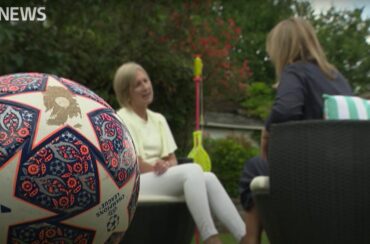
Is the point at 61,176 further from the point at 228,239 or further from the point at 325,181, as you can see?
the point at 228,239

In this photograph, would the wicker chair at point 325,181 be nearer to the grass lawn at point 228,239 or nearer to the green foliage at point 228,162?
the grass lawn at point 228,239

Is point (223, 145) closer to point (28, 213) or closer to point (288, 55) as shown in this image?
point (288, 55)

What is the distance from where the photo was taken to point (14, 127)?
2066mm

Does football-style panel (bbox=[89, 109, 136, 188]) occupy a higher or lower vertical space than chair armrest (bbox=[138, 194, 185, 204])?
higher

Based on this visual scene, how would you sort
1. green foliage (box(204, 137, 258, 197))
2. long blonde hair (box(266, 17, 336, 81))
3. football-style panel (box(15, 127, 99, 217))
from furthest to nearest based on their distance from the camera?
green foliage (box(204, 137, 258, 197))
long blonde hair (box(266, 17, 336, 81))
football-style panel (box(15, 127, 99, 217))

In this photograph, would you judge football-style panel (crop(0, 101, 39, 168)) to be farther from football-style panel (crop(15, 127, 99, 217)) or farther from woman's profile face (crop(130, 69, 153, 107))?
woman's profile face (crop(130, 69, 153, 107))

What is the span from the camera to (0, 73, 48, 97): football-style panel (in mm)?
2182

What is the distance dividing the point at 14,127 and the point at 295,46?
6.29ft

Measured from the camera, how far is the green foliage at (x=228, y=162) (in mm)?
11805

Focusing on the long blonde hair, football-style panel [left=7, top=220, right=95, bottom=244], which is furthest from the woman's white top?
football-style panel [left=7, top=220, right=95, bottom=244]

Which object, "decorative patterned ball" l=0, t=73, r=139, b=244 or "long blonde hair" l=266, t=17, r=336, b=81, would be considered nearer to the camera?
"decorative patterned ball" l=0, t=73, r=139, b=244

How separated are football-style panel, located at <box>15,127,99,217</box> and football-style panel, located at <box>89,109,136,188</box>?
0.06 metres

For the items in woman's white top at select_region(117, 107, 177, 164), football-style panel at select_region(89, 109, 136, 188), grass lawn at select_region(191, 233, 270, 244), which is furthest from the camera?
grass lawn at select_region(191, 233, 270, 244)

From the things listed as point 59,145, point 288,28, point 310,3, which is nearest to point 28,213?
point 59,145
